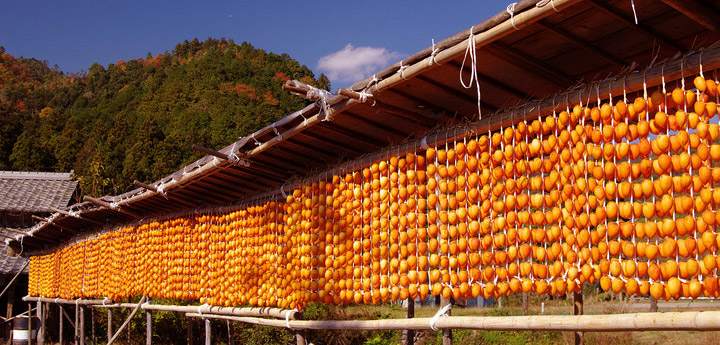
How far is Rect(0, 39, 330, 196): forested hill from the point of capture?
31.6 meters

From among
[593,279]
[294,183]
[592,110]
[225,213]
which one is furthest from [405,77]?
[225,213]

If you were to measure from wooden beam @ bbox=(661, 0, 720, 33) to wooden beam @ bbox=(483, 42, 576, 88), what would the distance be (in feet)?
3.07

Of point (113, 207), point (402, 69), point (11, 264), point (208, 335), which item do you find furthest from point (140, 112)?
point (402, 69)

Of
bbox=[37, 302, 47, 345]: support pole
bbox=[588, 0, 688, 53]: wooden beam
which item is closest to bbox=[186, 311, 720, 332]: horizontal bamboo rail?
bbox=[588, 0, 688, 53]: wooden beam

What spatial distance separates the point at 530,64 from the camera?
3758 millimetres

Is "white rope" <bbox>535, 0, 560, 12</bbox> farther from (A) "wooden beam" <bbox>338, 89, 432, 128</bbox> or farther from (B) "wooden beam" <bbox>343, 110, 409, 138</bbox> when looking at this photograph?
(B) "wooden beam" <bbox>343, 110, 409, 138</bbox>

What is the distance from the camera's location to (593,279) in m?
3.30

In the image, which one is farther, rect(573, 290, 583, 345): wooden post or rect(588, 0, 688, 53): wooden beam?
rect(573, 290, 583, 345): wooden post

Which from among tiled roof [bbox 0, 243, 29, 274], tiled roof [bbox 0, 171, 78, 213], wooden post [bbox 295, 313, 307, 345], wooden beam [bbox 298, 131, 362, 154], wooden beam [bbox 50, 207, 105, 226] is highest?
tiled roof [bbox 0, 171, 78, 213]

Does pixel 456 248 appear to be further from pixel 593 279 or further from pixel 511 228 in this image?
pixel 593 279

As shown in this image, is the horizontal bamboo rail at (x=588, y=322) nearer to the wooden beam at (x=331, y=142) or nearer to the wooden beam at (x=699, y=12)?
the wooden beam at (x=699, y=12)

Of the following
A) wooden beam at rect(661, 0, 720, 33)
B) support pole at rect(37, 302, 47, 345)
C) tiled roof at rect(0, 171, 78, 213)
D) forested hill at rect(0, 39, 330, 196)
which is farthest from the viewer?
forested hill at rect(0, 39, 330, 196)

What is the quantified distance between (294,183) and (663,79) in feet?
12.6

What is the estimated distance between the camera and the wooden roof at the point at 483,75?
125 inches
